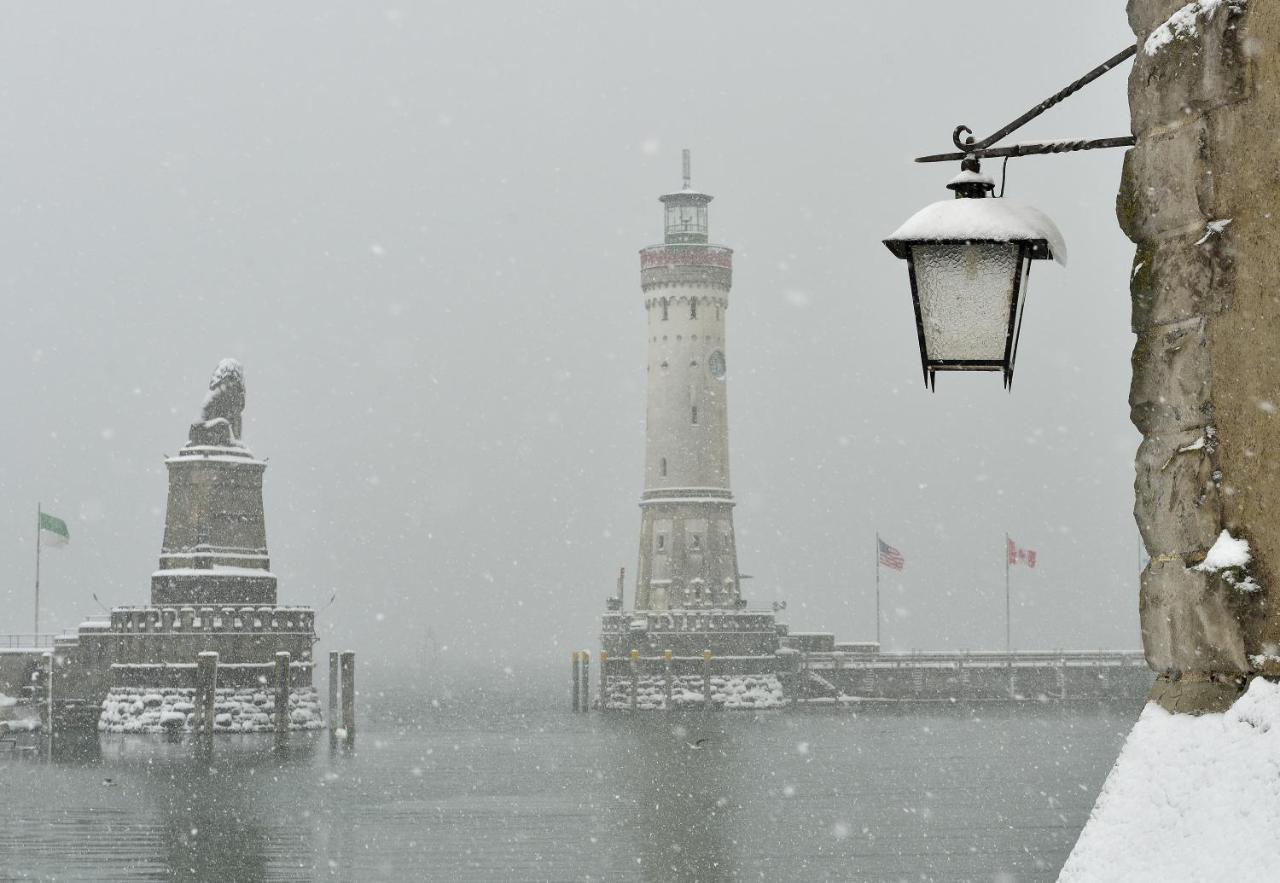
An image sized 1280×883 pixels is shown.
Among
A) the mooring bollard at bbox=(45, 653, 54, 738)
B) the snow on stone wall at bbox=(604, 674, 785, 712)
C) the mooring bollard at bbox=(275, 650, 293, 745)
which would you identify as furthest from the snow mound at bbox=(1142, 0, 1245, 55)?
the snow on stone wall at bbox=(604, 674, 785, 712)

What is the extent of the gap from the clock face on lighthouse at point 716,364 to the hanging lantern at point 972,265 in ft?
214

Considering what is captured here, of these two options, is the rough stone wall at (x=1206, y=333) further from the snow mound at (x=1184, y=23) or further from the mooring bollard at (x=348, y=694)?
the mooring bollard at (x=348, y=694)

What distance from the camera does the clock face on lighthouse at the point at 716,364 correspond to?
2753 inches

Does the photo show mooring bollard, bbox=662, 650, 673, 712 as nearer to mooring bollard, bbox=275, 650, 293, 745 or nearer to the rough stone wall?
mooring bollard, bbox=275, 650, 293, 745

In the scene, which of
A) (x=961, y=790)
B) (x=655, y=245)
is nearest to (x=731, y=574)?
(x=655, y=245)

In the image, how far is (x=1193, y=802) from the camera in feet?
12.1

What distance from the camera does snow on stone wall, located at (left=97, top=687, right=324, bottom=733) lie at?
2136 inches

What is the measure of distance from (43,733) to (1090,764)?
35123 mm

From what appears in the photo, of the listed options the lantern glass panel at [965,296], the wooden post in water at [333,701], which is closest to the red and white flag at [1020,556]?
the wooden post in water at [333,701]

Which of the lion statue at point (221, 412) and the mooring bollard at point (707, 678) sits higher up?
the lion statue at point (221, 412)

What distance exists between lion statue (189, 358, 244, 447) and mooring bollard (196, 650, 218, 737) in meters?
6.76

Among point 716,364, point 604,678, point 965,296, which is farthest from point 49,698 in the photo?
point 965,296

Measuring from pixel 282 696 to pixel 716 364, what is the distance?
24.2 metres

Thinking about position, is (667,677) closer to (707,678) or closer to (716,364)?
(707,678)
